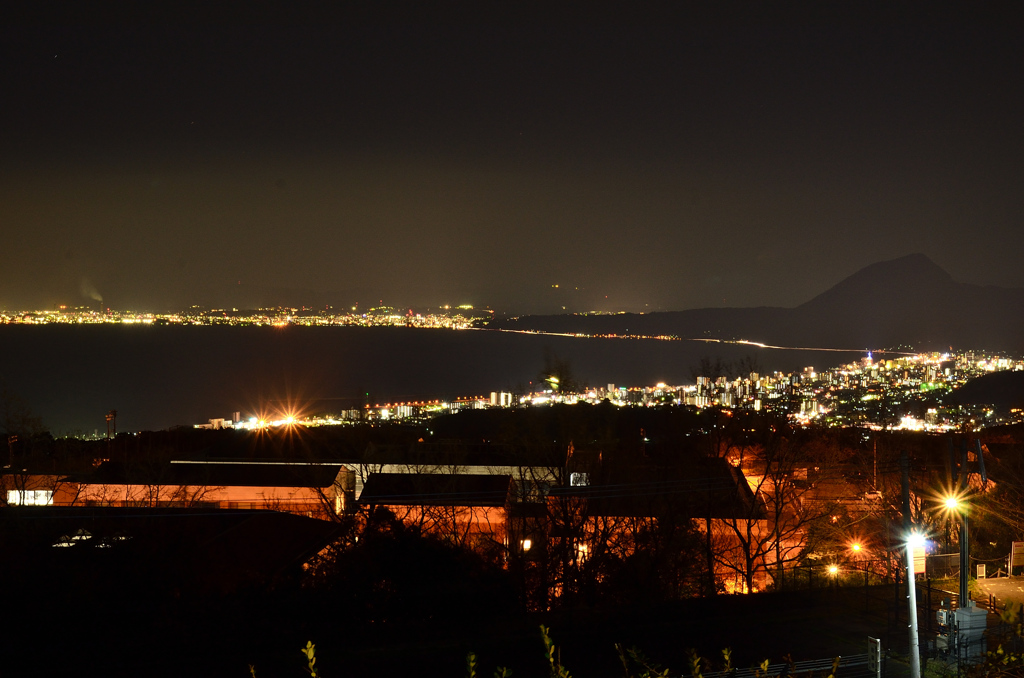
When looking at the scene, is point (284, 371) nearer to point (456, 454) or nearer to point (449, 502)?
point (456, 454)

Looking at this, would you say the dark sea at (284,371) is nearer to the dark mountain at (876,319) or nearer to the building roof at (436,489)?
the dark mountain at (876,319)

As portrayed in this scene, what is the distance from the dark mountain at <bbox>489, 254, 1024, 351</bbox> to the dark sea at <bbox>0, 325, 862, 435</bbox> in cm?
259

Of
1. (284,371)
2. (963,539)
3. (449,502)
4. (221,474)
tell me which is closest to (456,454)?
(449,502)

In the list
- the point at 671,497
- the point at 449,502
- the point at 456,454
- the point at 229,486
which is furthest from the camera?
the point at 229,486

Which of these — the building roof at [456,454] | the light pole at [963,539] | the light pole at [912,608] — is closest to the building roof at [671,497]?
Result: the building roof at [456,454]

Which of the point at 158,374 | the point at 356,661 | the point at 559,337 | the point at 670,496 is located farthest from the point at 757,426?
the point at 559,337

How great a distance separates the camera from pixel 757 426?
13.3 metres

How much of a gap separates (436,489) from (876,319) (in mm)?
68689

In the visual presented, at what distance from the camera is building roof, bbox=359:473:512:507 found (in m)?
10.4

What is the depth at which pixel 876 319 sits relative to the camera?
228 feet

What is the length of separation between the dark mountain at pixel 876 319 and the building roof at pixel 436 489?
170ft

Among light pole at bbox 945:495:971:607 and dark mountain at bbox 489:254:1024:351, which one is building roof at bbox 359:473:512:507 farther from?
dark mountain at bbox 489:254:1024:351

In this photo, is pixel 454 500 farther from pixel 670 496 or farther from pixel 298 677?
pixel 298 677

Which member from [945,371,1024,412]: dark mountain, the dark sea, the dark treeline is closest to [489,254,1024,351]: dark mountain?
the dark sea
